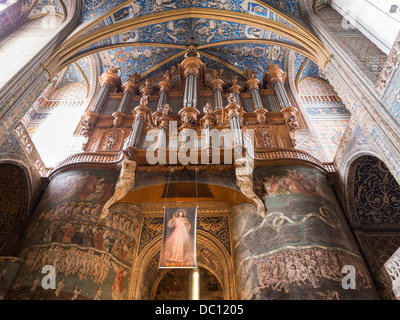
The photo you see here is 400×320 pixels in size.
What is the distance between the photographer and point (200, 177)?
8.55 meters

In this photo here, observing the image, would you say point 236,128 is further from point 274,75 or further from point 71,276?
point 71,276

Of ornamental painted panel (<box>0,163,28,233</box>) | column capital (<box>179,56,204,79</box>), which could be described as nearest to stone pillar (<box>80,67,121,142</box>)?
ornamental painted panel (<box>0,163,28,233</box>)

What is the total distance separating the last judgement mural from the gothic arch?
0.14ft

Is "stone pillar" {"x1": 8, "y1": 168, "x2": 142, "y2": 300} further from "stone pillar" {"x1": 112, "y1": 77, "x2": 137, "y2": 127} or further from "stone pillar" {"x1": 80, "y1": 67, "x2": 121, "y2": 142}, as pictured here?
"stone pillar" {"x1": 112, "y1": 77, "x2": 137, "y2": 127}

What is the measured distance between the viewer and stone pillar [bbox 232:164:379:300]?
625cm

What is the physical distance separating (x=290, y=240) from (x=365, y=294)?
1.94 metres

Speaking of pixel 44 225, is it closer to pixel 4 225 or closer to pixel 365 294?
pixel 4 225

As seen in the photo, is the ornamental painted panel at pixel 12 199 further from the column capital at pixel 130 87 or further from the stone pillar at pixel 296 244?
the stone pillar at pixel 296 244

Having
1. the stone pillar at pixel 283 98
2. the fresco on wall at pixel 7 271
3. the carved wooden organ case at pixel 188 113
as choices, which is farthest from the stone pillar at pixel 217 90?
the fresco on wall at pixel 7 271

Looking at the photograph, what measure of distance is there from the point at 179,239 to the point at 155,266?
2925 millimetres

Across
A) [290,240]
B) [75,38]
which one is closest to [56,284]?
[290,240]

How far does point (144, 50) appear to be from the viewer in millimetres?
14227

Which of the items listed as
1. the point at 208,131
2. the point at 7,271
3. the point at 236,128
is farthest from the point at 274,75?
the point at 7,271

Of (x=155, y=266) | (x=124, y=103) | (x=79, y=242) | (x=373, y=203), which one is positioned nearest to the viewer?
(x=79, y=242)
